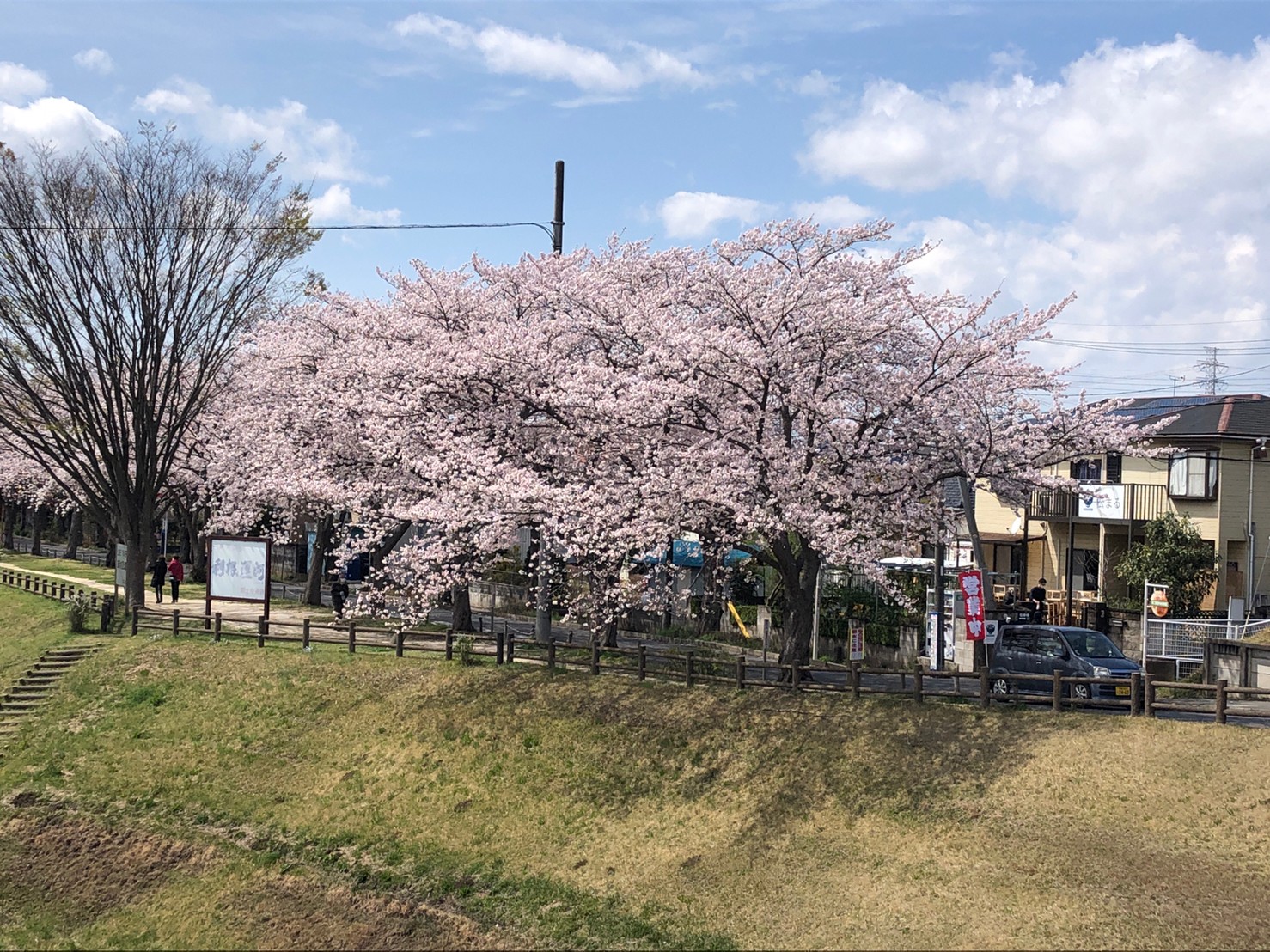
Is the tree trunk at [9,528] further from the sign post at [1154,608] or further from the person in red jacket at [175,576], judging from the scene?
the sign post at [1154,608]

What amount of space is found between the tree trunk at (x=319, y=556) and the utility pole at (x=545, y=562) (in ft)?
39.2

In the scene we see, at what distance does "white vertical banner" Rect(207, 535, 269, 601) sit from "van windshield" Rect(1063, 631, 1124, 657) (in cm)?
2121

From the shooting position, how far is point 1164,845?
15.2m

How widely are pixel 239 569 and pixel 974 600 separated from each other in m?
20.5

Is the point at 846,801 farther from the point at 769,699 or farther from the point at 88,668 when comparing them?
the point at 88,668

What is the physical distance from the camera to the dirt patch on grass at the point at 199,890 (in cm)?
1684

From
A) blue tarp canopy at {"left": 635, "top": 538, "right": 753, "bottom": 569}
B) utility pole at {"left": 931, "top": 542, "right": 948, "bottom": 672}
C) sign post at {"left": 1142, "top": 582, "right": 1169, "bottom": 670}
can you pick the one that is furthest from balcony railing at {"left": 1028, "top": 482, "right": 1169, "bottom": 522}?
utility pole at {"left": 931, "top": 542, "right": 948, "bottom": 672}

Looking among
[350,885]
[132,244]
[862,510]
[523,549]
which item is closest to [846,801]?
[862,510]

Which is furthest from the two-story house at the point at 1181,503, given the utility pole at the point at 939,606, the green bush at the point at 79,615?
the green bush at the point at 79,615

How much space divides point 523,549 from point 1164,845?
112 ft

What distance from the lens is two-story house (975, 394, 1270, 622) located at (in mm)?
34438

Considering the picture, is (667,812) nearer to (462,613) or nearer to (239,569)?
(462,613)

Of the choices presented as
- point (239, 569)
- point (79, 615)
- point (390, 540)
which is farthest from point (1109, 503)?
point (79, 615)

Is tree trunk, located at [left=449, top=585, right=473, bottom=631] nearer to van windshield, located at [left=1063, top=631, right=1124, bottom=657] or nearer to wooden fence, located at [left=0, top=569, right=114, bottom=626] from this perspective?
wooden fence, located at [left=0, top=569, right=114, bottom=626]
